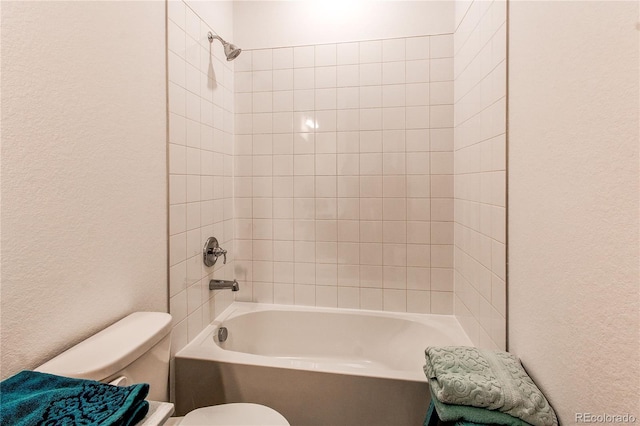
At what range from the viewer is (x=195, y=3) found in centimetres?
166

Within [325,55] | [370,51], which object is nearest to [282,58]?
[325,55]

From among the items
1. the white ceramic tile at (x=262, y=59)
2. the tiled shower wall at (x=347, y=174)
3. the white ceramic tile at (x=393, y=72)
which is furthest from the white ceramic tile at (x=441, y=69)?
the white ceramic tile at (x=262, y=59)

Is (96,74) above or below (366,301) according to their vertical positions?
above

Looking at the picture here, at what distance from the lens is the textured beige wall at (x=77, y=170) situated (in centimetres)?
79

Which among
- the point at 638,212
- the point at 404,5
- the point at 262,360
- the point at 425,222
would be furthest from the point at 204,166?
the point at 638,212

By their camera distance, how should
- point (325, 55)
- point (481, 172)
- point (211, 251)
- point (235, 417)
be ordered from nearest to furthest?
1. point (235, 417)
2. point (481, 172)
3. point (211, 251)
4. point (325, 55)

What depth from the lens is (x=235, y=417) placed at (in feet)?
3.91

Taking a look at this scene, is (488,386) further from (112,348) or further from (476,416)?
(112,348)

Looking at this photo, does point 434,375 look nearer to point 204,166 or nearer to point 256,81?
point 204,166

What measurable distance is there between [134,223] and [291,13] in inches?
67.3

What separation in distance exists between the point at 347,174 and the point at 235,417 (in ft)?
4.73

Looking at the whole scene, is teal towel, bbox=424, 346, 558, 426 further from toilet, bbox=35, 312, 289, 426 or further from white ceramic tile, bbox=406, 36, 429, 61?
white ceramic tile, bbox=406, 36, 429, 61

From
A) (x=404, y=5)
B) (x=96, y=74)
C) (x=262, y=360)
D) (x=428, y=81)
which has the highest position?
(x=404, y=5)

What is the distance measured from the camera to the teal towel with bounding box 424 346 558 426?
35.0 inches
